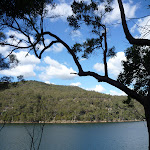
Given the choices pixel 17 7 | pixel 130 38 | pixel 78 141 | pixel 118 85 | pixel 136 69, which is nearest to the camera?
pixel 130 38

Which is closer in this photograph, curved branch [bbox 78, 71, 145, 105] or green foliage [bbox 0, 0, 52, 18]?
curved branch [bbox 78, 71, 145, 105]

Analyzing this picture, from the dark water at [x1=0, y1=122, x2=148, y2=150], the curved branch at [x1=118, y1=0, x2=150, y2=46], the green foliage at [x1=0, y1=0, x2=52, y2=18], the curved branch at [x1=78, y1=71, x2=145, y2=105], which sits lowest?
the dark water at [x1=0, y1=122, x2=148, y2=150]

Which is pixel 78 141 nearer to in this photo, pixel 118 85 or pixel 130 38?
pixel 118 85

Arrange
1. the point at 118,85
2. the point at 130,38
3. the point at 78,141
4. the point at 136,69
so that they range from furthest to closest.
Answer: the point at 78,141, the point at 136,69, the point at 118,85, the point at 130,38

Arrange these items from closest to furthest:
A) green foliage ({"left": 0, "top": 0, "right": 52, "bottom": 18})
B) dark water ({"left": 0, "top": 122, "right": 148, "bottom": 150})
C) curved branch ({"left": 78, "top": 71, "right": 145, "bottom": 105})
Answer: curved branch ({"left": 78, "top": 71, "right": 145, "bottom": 105}) → green foliage ({"left": 0, "top": 0, "right": 52, "bottom": 18}) → dark water ({"left": 0, "top": 122, "right": 148, "bottom": 150})

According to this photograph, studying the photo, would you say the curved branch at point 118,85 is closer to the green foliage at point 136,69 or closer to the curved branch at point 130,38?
the curved branch at point 130,38

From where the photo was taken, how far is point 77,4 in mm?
4359

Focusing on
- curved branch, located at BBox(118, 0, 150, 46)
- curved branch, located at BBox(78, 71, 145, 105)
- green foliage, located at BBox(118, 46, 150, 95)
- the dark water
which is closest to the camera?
curved branch, located at BBox(118, 0, 150, 46)

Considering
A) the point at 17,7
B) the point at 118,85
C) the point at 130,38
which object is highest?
the point at 17,7

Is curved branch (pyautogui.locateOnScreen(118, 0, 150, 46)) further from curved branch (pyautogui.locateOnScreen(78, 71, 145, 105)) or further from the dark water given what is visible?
the dark water

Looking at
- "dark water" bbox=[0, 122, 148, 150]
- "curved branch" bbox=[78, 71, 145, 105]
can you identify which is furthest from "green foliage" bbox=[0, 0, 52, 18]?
"dark water" bbox=[0, 122, 148, 150]

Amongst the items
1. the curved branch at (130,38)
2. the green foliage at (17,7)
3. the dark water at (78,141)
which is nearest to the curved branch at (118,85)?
the curved branch at (130,38)

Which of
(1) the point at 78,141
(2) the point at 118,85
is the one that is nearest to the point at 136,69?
(2) the point at 118,85

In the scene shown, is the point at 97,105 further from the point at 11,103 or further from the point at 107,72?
the point at 107,72
